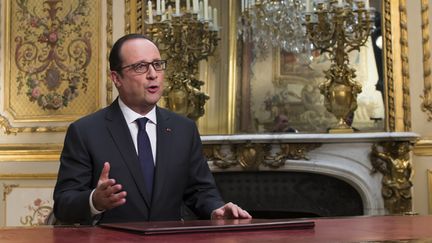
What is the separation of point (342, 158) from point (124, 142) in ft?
6.19

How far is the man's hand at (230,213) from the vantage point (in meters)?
1.56

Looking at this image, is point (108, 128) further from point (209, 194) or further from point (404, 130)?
point (404, 130)

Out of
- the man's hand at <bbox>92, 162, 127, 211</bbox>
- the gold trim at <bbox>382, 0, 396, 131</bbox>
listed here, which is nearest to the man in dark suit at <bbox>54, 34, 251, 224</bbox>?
the man's hand at <bbox>92, 162, 127, 211</bbox>

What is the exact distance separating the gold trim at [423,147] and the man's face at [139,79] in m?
Result: 2.02

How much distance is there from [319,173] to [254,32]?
2.86 feet

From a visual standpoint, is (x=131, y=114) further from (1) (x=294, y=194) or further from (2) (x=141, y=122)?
(1) (x=294, y=194)

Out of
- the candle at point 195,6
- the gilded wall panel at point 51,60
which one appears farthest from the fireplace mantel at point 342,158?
the gilded wall panel at point 51,60

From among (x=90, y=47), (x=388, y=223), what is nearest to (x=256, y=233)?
(x=388, y=223)

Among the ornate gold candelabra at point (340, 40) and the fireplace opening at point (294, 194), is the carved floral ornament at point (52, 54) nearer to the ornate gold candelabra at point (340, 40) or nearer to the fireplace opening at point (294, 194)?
A: the fireplace opening at point (294, 194)

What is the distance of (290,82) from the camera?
11.9ft

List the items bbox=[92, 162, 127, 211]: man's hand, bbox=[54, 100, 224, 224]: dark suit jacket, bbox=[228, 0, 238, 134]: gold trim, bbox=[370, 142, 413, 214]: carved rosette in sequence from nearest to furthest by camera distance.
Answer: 1. bbox=[92, 162, 127, 211]: man's hand
2. bbox=[54, 100, 224, 224]: dark suit jacket
3. bbox=[370, 142, 413, 214]: carved rosette
4. bbox=[228, 0, 238, 134]: gold trim

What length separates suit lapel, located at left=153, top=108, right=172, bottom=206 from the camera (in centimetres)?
174

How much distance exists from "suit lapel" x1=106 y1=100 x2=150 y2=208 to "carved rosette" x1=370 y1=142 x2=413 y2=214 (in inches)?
74.1

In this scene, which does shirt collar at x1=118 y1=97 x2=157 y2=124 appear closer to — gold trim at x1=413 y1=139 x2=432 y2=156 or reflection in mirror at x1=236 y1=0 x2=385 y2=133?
reflection in mirror at x1=236 y1=0 x2=385 y2=133
